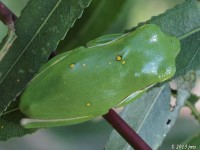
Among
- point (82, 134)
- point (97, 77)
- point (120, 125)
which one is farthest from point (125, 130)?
point (82, 134)

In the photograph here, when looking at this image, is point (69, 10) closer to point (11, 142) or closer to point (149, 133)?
point (149, 133)

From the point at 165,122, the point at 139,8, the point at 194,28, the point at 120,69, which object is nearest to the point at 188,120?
the point at 139,8

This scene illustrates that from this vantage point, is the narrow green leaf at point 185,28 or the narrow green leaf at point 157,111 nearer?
the narrow green leaf at point 185,28

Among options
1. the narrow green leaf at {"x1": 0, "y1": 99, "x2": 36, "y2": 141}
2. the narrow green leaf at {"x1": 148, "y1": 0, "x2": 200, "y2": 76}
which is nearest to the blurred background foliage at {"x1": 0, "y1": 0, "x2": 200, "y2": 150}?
the narrow green leaf at {"x1": 148, "y1": 0, "x2": 200, "y2": 76}

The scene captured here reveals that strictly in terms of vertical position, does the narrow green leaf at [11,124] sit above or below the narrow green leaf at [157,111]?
above

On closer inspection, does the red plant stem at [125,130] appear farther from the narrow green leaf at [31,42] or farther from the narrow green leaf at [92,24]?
the narrow green leaf at [92,24]

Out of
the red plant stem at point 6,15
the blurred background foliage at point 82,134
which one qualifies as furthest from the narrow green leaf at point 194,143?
the red plant stem at point 6,15

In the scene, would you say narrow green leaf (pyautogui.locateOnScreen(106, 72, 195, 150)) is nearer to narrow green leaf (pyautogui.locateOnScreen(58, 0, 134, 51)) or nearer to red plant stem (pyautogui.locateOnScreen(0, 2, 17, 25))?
narrow green leaf (pyautogui.locateOnScreen(58, 0, 134, 51))
